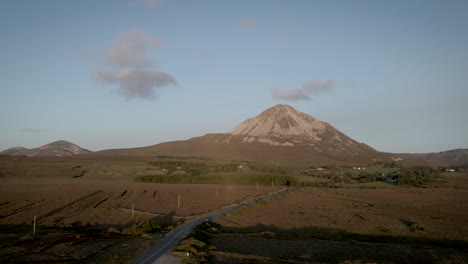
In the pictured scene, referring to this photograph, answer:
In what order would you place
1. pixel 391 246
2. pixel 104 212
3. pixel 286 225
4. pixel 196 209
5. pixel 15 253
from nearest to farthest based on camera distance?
pixel 15 253 → pixel 391 246 → pixel 286 225 → pixel 104 212 → pixel 196 209

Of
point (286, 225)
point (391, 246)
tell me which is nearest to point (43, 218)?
point (286, 225)

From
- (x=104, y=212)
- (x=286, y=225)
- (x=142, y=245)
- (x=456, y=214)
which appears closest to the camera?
(x=142, y=245)

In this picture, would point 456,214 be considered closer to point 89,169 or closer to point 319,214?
point 319,214

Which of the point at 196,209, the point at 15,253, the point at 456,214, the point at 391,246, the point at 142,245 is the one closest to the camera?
the point at 15,253

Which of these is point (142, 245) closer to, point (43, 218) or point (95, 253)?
point (95, 253)

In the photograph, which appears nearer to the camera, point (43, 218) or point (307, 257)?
point (307, 257)

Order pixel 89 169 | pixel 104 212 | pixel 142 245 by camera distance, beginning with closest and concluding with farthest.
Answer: pixel 142 245 → pixel 104 212 → pixel 89 169

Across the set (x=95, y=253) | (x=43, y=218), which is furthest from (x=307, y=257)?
(x=43, y=218)

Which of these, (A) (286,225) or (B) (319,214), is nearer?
(A) (286,225)
